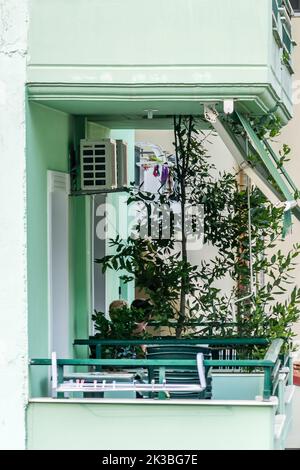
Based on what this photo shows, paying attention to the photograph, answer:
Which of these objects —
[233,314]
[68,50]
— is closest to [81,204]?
[233,314]

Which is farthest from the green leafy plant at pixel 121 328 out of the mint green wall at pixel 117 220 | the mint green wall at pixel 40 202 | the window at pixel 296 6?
the window at pixel 296 6

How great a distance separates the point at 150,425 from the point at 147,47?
2.92m

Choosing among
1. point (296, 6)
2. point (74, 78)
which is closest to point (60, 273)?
point (74, 78)

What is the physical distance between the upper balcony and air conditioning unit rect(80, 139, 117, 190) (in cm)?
170

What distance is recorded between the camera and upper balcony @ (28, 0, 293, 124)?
10.8 meters

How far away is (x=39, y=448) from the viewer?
10719mm

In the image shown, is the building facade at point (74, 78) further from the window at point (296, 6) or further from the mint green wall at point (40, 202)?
the window at point (296, 6)

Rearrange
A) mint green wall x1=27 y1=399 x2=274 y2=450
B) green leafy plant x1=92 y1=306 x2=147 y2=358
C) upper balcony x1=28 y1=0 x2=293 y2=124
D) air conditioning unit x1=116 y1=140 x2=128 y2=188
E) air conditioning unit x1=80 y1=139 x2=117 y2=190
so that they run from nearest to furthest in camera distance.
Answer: mint green wall x1=27 y1=399 x2=274 y2=450, upper balcony x1=28 y1=0 x2=293 y2=124, air conditioning unit x1=80 y1=139 x2=117 y2=190, green leafy plant x1=92 y1=306 x2=147 y2=358, air conditioning unit x1=116 y1=140 x2=128 y2=188

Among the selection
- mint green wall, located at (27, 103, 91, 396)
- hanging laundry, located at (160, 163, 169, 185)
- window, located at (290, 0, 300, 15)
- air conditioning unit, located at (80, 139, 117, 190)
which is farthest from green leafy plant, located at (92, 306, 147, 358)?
window, located at (290, 0, 300, 15)

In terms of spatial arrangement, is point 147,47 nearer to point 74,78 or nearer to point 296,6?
point 74,78

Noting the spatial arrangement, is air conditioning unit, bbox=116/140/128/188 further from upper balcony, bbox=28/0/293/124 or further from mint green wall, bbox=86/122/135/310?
upper balcony, bbox=28/0/293/124

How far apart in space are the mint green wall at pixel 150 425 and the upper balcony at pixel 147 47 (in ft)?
8.01

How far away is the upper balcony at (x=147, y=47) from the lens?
1078 cm

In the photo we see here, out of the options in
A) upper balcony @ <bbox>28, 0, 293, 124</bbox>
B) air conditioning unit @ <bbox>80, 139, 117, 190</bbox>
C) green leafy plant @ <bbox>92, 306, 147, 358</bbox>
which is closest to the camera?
upper balcony @ <bbox>28, 0, 293, 124</bbox>
